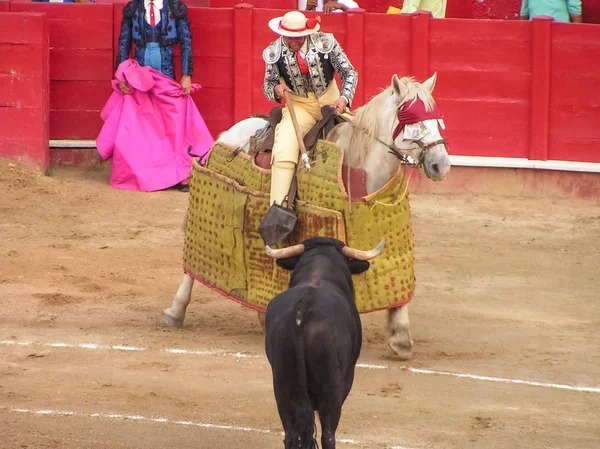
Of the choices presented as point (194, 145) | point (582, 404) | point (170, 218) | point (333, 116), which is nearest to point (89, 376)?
point (333, 116)

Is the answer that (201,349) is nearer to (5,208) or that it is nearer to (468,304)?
(468,304)

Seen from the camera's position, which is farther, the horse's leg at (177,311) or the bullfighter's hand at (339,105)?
the horse's leg at (177,311)

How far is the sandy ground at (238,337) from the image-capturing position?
4918mm

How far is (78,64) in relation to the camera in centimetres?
1056

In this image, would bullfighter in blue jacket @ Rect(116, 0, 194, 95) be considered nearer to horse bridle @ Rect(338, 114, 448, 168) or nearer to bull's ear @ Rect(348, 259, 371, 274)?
horse bridle @ Rect(338, 114, 448, 168)

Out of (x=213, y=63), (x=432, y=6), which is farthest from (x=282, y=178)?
(x=432, y=6)

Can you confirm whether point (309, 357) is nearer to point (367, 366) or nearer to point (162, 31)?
point (367, 366)

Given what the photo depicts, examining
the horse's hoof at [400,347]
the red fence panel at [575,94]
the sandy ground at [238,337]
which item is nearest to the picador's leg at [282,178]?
the sandy ground at [238,337]

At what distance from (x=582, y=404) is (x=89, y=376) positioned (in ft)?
7.29

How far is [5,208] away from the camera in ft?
30.3

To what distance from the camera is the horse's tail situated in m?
4.09

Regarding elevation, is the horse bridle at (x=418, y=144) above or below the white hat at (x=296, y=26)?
below

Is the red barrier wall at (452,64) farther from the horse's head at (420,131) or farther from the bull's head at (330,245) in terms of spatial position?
the bull's head at (330,245)

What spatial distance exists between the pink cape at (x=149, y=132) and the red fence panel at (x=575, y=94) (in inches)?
116
